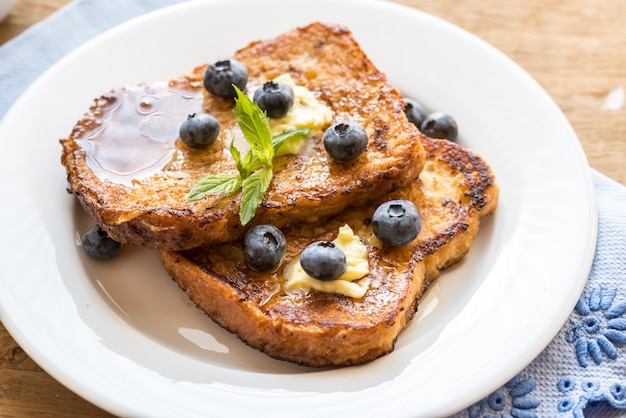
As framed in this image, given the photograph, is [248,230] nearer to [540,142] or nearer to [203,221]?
[203,221]

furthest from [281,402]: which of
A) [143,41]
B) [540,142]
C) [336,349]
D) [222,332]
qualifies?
[143,41]

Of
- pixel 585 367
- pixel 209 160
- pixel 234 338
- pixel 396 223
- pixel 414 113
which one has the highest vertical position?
pixel 209 160

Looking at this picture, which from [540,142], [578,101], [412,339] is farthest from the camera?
[578,101]

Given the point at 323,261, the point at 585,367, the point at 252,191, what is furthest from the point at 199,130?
the point at 585,367

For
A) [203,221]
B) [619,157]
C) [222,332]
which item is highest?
[203,221]

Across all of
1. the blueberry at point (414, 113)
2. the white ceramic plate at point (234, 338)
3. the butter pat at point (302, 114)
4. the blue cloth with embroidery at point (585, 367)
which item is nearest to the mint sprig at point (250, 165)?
the butter pat at point (302, 114)

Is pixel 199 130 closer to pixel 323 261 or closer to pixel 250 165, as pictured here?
pixel 250 165

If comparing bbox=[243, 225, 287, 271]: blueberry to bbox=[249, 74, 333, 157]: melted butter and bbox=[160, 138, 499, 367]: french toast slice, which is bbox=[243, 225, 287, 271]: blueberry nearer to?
bbox=[160, 138, 499, 367]: french toast slice
